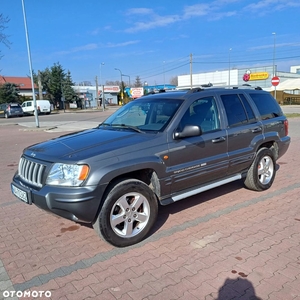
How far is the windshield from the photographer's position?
4.00 meters

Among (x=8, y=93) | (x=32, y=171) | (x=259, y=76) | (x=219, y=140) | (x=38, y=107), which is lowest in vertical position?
(x=32, y=171)

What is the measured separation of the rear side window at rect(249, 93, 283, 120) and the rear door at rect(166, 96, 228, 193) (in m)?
1.23

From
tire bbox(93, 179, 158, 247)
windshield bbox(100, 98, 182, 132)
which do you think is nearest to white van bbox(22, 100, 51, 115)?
windshield bbox(100, 98, 182, 132)

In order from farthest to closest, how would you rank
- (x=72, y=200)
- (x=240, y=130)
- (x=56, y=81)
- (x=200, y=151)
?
(x=56, y=81) < (x=240, y=130) < (x=200, y=151) < (x=72, y=200)

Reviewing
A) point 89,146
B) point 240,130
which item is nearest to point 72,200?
point 89,146

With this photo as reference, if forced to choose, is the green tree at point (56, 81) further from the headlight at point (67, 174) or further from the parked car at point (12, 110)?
the headlight at point (67, 174)

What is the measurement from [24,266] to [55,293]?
68cm

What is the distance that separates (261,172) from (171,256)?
9.23 feet

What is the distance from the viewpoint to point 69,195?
307 cm

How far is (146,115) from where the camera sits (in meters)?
4.39

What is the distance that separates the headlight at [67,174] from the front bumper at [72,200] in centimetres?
7

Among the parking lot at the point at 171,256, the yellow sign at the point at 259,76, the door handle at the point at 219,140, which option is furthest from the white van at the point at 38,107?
the yellow sign at the point at 259,76

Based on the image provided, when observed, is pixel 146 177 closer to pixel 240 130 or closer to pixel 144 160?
pixel 144 160

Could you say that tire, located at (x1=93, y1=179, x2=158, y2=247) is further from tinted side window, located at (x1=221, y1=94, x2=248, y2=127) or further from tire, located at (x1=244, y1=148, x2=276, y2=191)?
tire, located at (x1=244, y1=148, x2=276, y2=191)
